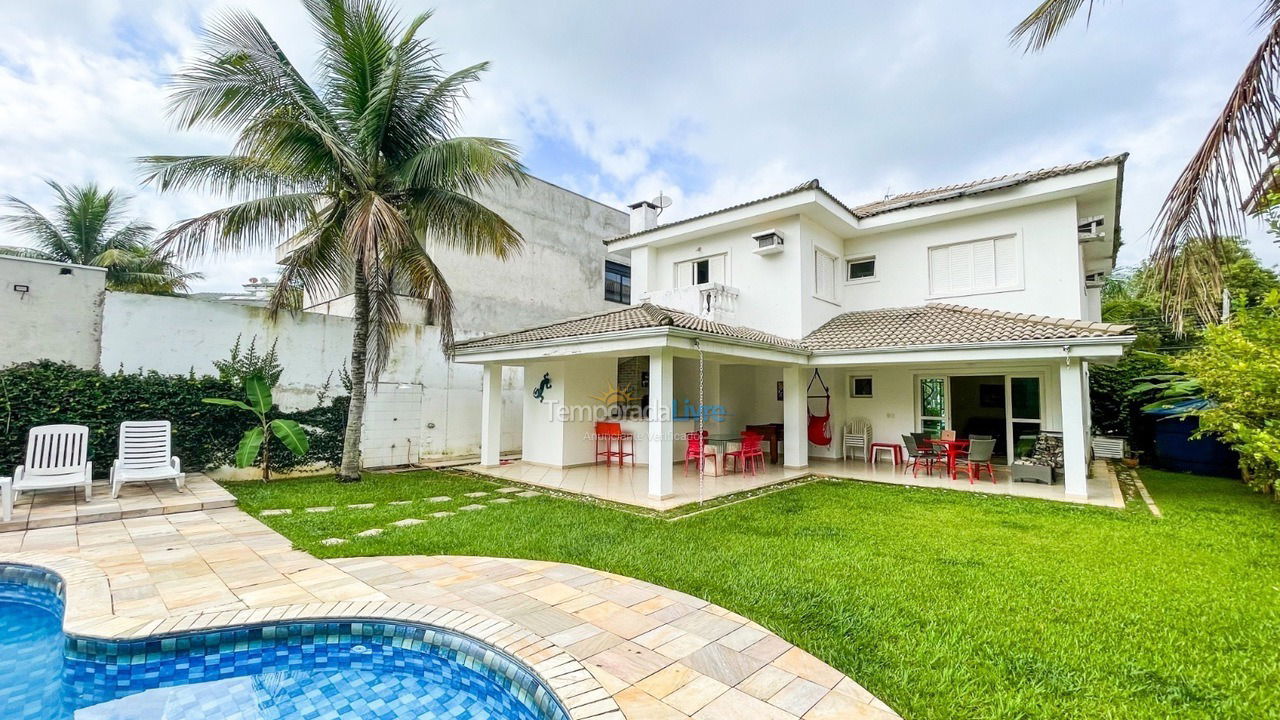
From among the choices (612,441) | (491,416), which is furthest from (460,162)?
(612,441)

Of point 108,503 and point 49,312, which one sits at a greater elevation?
point 49,312

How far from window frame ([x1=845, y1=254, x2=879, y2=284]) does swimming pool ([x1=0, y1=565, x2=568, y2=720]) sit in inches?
597

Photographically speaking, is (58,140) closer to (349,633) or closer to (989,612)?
(349,633)

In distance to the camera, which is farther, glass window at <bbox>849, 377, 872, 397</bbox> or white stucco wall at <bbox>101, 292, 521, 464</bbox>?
glass window at <bbox>849, 377, 872, 397</bbox>

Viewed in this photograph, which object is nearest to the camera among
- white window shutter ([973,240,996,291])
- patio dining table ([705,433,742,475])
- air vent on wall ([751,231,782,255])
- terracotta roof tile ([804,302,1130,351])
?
terracotta roof tile ([804,302,1130,351])

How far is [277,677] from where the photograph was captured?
4.38m

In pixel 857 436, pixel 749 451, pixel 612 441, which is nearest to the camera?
pixel 749 451

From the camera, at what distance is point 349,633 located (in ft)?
15.6

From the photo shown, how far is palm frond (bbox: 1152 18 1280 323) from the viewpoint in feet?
12.8

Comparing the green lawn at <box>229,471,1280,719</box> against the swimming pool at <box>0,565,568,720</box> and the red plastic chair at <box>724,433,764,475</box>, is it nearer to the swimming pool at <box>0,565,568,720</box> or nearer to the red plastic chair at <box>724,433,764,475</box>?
the swimming pool at <box>0,565,568,720</box>

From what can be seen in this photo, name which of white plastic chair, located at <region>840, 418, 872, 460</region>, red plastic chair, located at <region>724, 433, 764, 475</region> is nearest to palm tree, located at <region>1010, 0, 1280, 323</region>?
red plastic chair, located at <region>724, 433, 764, 475</region>

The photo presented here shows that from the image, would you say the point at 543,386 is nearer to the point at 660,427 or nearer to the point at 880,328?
the point at 660,427

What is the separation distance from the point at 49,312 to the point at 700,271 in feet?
49.8

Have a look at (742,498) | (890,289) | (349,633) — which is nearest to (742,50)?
(890,289)
